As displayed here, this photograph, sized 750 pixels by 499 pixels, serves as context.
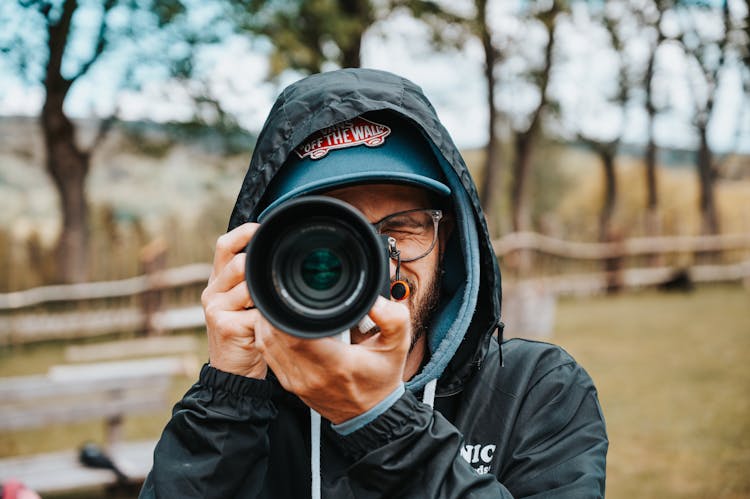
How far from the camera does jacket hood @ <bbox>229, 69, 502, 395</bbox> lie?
1.73 metres

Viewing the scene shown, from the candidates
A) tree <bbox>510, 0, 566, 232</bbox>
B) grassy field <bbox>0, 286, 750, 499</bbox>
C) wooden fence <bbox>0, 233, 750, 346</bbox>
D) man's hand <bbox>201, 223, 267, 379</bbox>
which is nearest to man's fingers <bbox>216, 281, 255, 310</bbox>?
man's hand <bbox>201, 223, 267, 379</bbox>

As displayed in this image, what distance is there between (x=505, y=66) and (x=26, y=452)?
22216 millimetres

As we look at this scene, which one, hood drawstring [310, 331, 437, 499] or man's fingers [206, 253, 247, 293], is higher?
man's fingers [206, 253, 247, 293]

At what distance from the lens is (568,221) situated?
1917 centimetres

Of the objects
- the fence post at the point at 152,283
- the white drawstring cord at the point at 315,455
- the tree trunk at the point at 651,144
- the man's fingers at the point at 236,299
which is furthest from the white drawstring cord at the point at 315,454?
the tree trunk at the point at 651,144

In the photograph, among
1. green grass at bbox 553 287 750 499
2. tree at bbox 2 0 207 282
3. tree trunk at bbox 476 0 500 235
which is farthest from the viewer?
tree trunk at bbox 476 0 500 235

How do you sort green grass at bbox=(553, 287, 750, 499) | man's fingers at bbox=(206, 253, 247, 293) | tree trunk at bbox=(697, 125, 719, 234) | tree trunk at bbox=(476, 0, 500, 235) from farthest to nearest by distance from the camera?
1. tree trunk at bbox=(476, 0, 500, 235)
2. tree trunk at bbox=(697, 125, 719, 234)
3. green grass at bbox=(553, 287, 750, 499)
4. man's fingers at bbox=(206, 253, 247, 293)

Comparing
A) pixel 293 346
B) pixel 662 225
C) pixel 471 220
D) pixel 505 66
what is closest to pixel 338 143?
pixel 471 220

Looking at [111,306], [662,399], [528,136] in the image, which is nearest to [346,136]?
[662,399]

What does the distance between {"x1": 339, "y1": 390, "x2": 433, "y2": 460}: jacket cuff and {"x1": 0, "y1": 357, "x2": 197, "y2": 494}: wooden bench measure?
3.56 metres

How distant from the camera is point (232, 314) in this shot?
148 cm

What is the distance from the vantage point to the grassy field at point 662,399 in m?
5.39

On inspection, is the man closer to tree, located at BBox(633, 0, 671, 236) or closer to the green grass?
the green grass

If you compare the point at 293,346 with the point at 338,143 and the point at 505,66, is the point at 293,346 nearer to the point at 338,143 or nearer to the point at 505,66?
the point at 338,143
